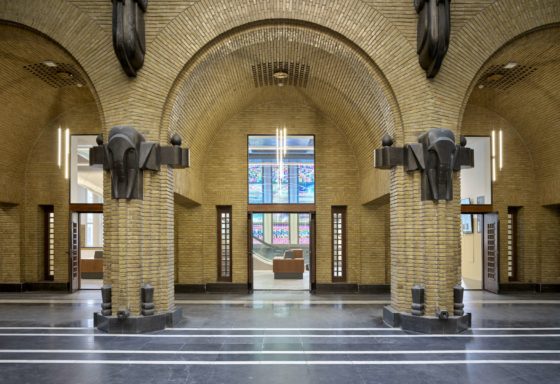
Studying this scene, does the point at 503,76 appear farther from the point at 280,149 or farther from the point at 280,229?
the point at 280,229

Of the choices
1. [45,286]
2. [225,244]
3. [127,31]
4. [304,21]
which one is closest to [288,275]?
[225,244]

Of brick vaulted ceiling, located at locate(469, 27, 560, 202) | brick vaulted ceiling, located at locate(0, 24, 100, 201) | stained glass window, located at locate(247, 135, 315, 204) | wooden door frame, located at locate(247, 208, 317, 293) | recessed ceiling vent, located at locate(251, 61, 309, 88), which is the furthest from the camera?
stained glass window, located at locate(247, 135, 315, 204)

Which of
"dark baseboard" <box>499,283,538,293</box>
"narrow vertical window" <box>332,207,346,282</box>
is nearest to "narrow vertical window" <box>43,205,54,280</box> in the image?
"narrow vertical window" <box>332,207,346,282</box>

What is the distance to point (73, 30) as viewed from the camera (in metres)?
8.59

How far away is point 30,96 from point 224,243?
22.3 ft

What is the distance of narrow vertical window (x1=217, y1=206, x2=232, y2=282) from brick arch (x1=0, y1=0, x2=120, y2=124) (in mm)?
6377

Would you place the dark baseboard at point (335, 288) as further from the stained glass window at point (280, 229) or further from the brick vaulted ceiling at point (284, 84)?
the stained glass window at point (280, 229)

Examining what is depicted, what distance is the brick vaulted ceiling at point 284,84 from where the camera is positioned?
29.4 ft

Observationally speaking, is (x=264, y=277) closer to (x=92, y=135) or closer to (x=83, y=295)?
(x=83, y=295)

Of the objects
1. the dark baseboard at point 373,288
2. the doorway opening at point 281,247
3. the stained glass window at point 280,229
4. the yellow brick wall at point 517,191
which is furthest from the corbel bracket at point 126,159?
the stained glass window at point 280,229

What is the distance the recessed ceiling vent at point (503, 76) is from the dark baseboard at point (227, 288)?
8.84 metres

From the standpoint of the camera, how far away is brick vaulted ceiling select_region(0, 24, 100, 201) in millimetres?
9547

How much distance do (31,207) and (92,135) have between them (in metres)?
2.87

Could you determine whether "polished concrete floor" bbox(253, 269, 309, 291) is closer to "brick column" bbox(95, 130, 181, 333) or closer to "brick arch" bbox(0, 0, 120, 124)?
"brick column" bbox(95, 130, 181, 333)
